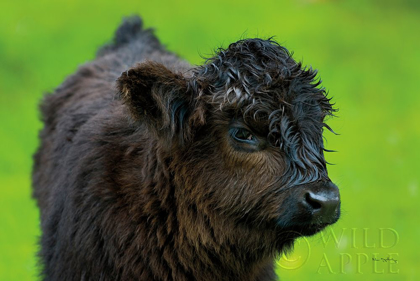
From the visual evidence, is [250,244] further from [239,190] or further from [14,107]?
[14,107]

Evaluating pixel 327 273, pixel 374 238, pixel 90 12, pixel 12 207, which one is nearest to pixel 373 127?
pixel 374 238

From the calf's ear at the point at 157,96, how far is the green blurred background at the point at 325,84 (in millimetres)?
3461

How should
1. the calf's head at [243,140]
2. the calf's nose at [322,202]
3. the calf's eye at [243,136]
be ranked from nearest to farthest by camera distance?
the calf's nose at [322,202] → the calf's head at [243,140] → the calf's eye at [243,136]

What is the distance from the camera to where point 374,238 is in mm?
9547

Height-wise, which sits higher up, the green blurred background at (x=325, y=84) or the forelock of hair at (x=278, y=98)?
the green blurred background at (x=325, y=84)

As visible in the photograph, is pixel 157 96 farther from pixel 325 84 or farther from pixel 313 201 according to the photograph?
pixel 325 84

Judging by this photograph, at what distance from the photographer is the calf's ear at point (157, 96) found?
16.2ft

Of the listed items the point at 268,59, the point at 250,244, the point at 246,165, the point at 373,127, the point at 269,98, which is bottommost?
the point at 250,244

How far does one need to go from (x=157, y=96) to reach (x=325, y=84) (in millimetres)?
11371

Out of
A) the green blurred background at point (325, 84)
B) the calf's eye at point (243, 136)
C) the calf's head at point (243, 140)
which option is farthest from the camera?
the green blurred background at point (325, 84)

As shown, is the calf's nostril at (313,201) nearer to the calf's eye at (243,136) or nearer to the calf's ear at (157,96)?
the calf's eye at (243,136)

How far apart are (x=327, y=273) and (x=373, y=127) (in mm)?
6274

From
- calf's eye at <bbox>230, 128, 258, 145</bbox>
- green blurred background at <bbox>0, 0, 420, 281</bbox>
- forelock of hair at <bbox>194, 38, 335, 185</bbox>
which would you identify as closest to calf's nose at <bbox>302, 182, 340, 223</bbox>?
forelock of hair at <bbox>194, 38, 335, 185</bbox>

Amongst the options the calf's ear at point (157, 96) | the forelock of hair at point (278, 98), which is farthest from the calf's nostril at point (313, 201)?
the calf's ear at point (157, 96)
